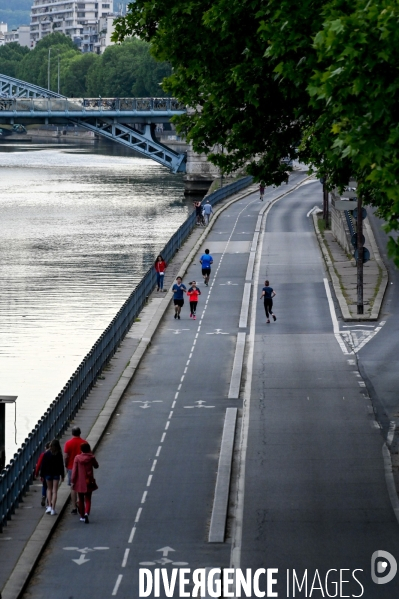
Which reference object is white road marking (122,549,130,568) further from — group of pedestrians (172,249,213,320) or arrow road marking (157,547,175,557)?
group of pedestrians (172,249,213,320)

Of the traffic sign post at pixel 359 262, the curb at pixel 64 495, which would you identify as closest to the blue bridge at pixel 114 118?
the curb at pixel 64 495

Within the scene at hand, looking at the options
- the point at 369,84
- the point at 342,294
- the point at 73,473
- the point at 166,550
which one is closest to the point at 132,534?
the point at 166,550

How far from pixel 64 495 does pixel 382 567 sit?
6401 millimetres

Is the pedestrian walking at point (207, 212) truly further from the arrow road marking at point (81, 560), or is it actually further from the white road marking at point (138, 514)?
the arrow road marking at point (81, 560)

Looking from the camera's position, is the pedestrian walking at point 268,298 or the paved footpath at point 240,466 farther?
the pedestrian walking at point 268,298

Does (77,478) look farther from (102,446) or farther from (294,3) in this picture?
(294,3)

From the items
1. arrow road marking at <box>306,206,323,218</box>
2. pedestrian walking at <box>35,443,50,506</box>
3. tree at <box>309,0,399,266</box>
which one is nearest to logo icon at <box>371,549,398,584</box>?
tree at <box>309,0,399,266</box>

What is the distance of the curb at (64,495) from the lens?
64.8 feet

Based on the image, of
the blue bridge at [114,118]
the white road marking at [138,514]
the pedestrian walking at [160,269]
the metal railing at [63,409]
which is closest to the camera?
the metal railing at [63,409]

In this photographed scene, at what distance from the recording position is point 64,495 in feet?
78.7

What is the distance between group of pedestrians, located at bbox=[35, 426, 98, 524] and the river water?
8.08m

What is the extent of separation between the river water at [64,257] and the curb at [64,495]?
8.31 ft

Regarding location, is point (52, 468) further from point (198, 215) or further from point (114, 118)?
point (114, 118)

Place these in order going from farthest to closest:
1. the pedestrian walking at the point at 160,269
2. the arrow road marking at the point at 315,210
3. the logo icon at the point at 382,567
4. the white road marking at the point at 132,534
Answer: the arrow road marking at the point at 315,210 < the pedestrian walking at the point at 160,269 < the white road marking at the point at 132,534 < the logo icon at the point at 382,567
